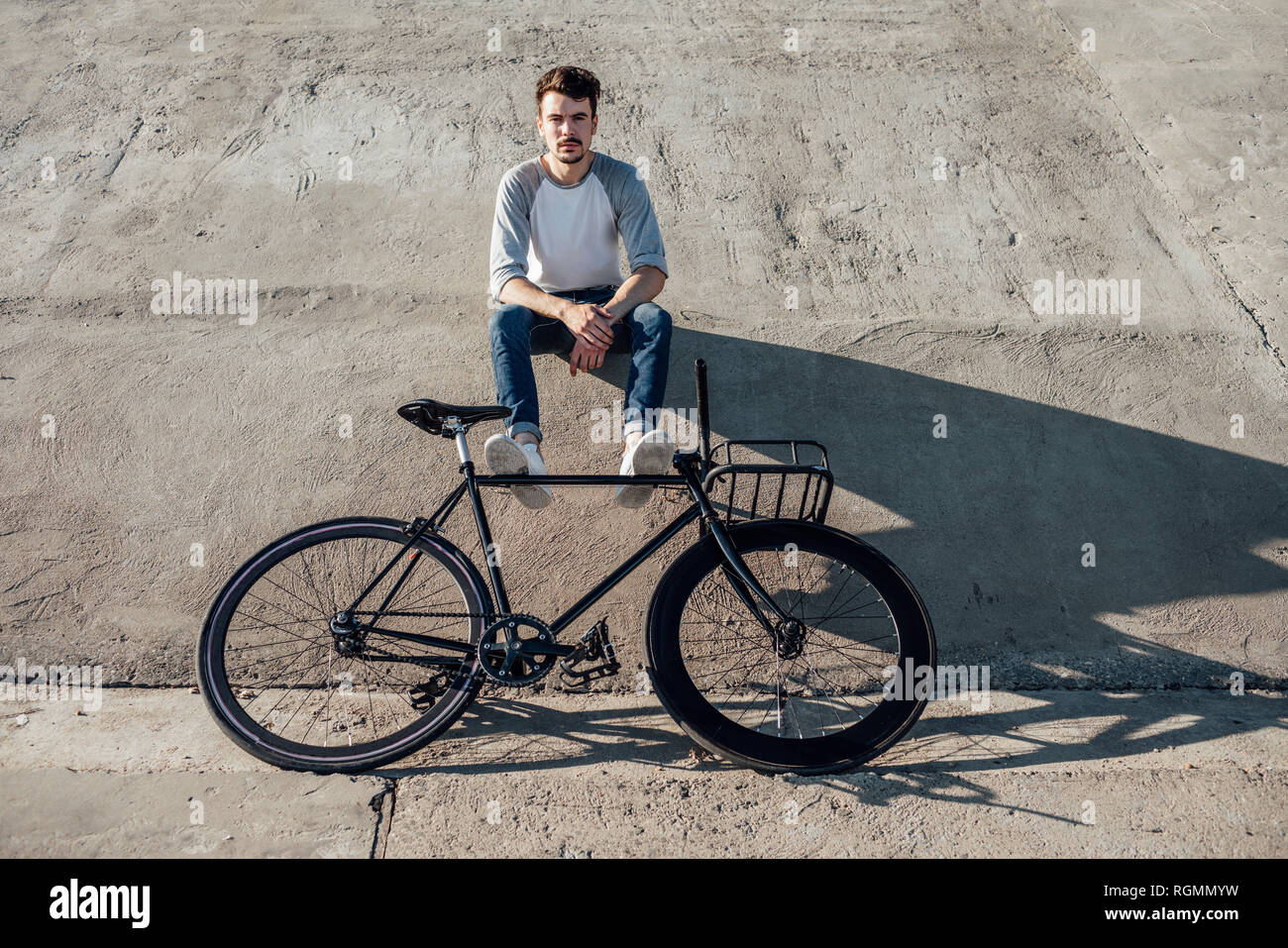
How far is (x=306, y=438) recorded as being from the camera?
4117 millimetres

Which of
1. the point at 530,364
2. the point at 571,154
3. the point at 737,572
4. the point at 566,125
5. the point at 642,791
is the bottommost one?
the point at 642,791

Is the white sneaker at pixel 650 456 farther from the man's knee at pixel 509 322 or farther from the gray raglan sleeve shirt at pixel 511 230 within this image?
the gray raglan sleeve shirt at pixel 511 230

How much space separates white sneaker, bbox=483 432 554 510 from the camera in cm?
314

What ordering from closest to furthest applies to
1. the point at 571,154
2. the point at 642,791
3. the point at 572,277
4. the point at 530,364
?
1. the point at 642,791
2. the point at 530,364
3. the point at 571,154
4. the point at 572,277

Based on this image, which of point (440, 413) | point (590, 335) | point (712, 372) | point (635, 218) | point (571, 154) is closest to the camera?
point (440, 413)

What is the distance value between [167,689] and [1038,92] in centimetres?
585

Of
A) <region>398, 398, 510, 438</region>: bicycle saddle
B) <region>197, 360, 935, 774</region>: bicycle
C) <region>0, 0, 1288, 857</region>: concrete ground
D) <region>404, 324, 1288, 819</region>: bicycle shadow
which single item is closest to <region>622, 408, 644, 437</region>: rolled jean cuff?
<region>197, 360, 935, 774</region>: bicycle

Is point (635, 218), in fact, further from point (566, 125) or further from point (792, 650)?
point (792, 650)

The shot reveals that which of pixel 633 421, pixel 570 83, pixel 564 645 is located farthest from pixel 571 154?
pixel 564 645

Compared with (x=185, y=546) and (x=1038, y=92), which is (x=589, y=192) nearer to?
(x=185, y=546)

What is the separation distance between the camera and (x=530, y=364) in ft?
11.8

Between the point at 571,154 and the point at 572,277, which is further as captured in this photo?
the point at 572,277

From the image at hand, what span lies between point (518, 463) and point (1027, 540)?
2217 millimetres
